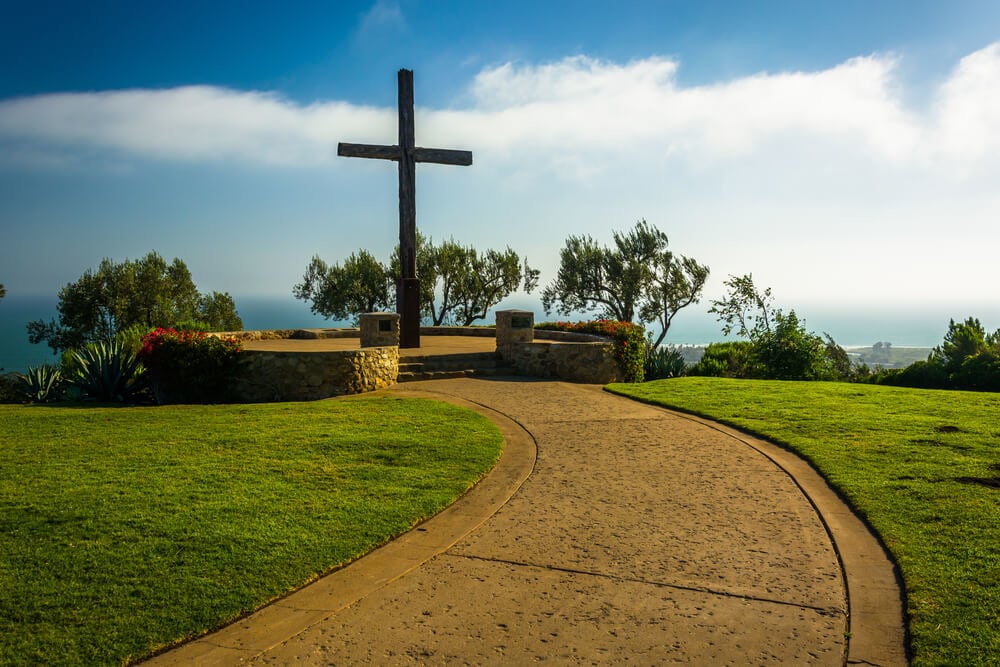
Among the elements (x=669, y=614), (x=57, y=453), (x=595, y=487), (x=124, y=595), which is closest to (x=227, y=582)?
(x=124, y=595)

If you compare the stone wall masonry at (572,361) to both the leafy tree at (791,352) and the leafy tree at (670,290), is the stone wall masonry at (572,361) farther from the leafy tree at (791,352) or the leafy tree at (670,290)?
the leafy tree at (670,290)

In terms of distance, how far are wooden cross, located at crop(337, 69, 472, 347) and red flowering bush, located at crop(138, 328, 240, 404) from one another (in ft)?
17.6

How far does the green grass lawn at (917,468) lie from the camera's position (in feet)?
13.0

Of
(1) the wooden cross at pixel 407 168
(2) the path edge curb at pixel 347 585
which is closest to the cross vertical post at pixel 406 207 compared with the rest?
(1) the wooden cross at pixel 407 168

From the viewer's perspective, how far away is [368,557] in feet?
16.0

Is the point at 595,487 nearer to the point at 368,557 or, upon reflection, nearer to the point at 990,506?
the point at 368,557

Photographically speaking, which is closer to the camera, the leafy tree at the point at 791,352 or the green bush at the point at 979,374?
the green bush at the point at 979,374

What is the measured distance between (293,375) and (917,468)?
1010 centimetres

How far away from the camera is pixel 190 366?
12.2m

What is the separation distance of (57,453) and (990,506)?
10083 millimetres

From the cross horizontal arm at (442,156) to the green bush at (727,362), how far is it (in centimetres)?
868

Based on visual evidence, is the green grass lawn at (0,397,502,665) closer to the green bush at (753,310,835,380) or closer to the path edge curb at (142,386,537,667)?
the path edge curb at (142,386,537,667)

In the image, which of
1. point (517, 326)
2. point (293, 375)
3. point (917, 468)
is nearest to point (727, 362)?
point (517, 326)

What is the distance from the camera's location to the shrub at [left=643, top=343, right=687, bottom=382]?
57.7ft
